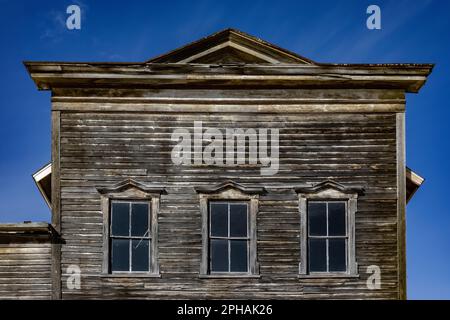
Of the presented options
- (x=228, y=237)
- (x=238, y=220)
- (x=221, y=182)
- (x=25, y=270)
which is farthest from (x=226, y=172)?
(x=25, y=270)

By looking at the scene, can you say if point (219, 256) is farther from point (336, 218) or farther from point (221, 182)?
point (336, 218)

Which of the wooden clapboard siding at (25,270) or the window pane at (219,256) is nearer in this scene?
the wooden clapboard siding at (25,270)

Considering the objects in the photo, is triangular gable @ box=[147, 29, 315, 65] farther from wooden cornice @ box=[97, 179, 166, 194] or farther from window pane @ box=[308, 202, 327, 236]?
window pane @ box=[308, 202, 327, 236]

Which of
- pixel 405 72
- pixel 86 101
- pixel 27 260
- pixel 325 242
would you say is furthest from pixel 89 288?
pixel 405 72

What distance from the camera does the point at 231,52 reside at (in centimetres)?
1541

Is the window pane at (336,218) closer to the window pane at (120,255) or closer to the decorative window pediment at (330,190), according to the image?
the decorative window pediment at (330,190)

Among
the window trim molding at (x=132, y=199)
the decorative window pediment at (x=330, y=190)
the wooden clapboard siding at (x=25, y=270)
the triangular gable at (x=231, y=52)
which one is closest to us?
the wooden clapboard siding at (x=25, y=270)

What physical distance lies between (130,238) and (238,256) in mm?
2330

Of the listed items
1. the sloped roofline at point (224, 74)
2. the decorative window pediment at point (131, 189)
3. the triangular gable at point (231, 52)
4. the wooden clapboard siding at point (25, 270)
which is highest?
the triangular gable at point (231, 52)

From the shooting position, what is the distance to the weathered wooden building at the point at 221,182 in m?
14.4

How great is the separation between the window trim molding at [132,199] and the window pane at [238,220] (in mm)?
1557

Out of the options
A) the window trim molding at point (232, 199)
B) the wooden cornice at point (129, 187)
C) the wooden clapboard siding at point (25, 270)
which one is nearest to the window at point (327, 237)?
the window trim molding at point (232, 199)

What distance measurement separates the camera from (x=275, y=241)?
571 inches
